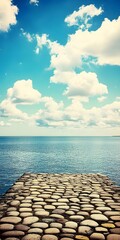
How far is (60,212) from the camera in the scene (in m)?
Result: 5.97

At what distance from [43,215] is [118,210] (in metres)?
1.85

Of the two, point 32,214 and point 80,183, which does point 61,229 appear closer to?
point 32,214

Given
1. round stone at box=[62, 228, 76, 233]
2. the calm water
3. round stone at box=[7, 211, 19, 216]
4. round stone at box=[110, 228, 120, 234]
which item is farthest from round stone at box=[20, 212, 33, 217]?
the calm water

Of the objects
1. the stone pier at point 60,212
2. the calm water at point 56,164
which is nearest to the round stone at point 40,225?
the stone pier at point 60,212

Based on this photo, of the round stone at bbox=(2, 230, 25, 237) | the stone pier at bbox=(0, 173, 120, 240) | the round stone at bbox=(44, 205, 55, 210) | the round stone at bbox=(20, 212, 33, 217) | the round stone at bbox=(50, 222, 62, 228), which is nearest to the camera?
the round stone at bbox=(2, 230, 25, 237)

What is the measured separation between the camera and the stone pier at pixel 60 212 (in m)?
4.73

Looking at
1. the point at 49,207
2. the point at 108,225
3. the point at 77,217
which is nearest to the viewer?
the point at 108,225

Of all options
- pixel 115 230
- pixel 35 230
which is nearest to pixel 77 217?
pixel 115 230

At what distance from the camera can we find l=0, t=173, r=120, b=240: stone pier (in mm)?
4727

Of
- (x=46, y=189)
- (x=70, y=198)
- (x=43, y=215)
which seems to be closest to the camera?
(x=43, y=215)

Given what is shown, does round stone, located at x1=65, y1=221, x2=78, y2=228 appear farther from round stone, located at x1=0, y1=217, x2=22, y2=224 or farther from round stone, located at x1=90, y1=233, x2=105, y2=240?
round stone, located at x1=0, y1=217, x2=22, y2=224

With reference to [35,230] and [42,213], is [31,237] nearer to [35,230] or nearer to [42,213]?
[35,230]

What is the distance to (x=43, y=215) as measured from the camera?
5734 millimetres

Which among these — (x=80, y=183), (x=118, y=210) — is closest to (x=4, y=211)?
(x=118, y=210)
